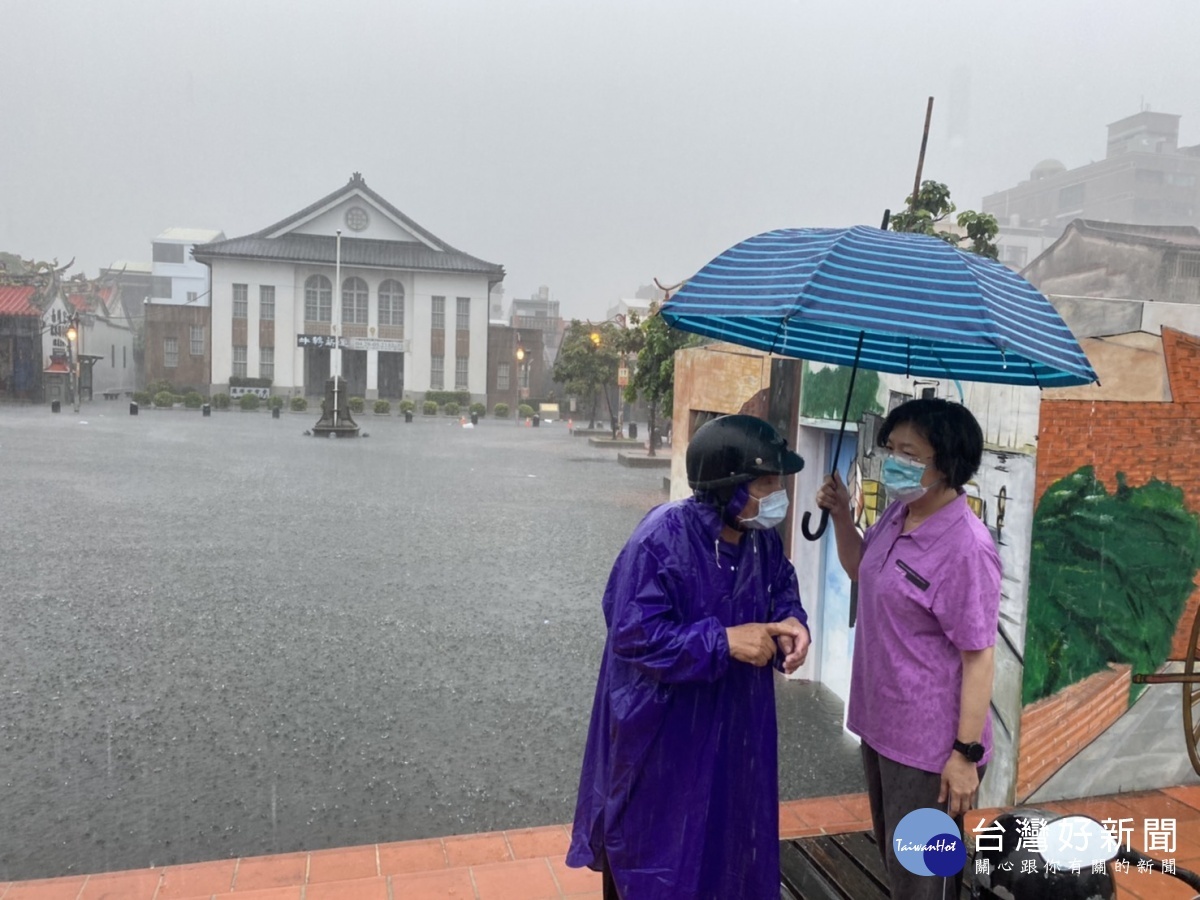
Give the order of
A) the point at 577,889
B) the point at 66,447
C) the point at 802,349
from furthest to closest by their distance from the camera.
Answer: the point at 66,447
the point at 577,889
the point at 802,349

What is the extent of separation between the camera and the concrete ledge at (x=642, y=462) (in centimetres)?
2094

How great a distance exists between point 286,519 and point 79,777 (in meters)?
7.39

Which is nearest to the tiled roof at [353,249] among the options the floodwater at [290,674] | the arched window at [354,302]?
the arched window at [354,302]

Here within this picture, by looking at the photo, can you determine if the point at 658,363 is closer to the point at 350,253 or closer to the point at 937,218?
the point at 937,218

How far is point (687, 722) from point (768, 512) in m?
0.51

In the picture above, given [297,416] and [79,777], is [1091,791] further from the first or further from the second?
[297,416]

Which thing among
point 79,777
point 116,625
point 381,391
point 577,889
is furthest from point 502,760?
point 381,391

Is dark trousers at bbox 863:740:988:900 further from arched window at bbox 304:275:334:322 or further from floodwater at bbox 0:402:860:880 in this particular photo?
arched window at bbox 304:275:334:322

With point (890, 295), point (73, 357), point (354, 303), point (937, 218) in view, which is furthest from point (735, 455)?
point (354, 303)

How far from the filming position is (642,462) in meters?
21.2

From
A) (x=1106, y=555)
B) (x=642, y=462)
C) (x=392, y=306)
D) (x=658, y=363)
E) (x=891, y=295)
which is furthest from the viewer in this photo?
(x=392, y=306)

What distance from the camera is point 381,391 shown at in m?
47.0

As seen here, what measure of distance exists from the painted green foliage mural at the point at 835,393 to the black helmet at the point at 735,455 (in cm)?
243

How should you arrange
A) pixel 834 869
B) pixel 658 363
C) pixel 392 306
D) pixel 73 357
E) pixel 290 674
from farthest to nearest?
pixel 392 306 → pixel 73 357 → pixel 658 363 → pixel 290 674 → pixel 834 869
